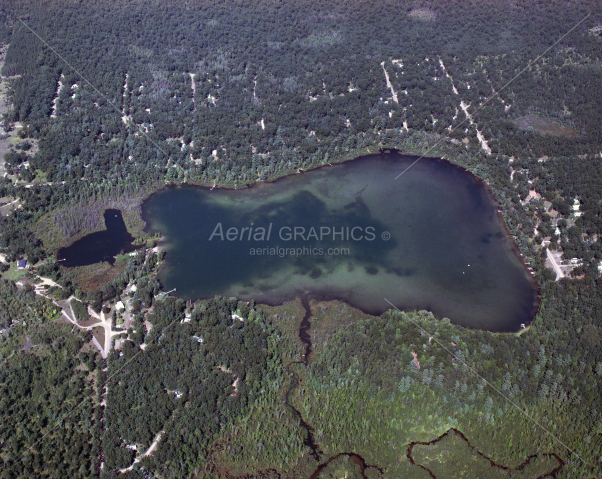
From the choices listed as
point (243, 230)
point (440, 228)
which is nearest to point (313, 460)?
point (243, 230)

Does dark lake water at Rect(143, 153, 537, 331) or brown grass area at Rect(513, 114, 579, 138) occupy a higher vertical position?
dark lake water at Rect(143, 153, 537, 331)

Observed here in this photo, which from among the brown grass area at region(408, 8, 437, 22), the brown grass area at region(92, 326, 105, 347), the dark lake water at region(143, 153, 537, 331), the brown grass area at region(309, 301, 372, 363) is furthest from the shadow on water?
the brown grass area at region(408, 8, 437, 22)

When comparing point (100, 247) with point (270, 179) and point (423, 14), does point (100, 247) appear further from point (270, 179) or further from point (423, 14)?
point (423, 14)

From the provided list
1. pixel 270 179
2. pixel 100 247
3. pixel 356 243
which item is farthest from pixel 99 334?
pixel 270 179

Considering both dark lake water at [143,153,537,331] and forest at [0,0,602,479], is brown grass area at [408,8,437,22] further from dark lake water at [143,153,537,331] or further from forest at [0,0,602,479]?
dark lake water at [143,153,537,331]

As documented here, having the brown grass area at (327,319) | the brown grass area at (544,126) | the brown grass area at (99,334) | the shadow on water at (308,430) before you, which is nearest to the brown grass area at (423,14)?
the brown grass area at (544,126)

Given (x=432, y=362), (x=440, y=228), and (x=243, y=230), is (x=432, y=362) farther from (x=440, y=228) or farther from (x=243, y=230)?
(x=243, y=230)
